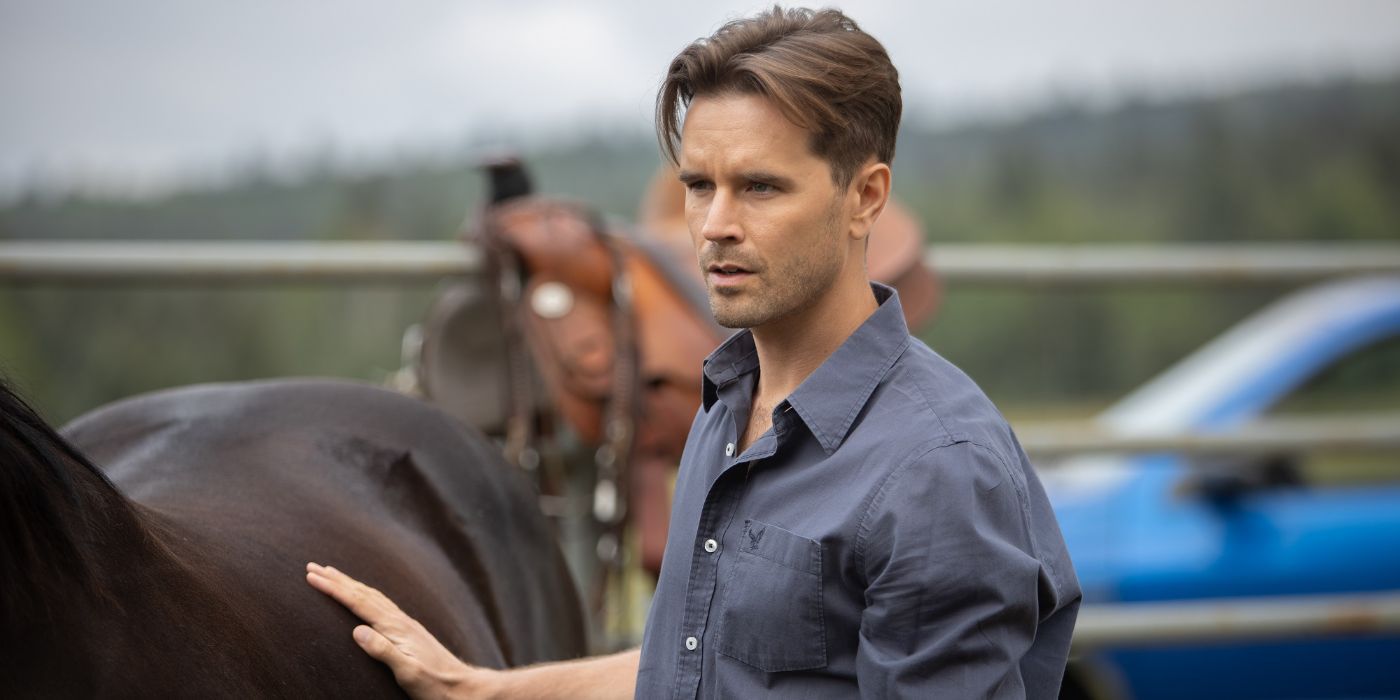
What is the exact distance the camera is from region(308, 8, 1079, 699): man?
1005 mm

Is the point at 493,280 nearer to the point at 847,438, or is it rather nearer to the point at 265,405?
the point at 265,405

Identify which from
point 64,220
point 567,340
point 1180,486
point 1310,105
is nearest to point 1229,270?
point 1180,486

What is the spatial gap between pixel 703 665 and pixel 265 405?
3.22ft

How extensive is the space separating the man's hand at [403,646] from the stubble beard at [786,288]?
0.53 m

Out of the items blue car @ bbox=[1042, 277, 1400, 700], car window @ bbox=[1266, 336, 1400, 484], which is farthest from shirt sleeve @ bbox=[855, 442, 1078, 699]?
car window @ bbox=[1266, 336, 1400, 484]

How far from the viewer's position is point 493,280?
8.94 feet

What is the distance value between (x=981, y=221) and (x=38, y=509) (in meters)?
19.5

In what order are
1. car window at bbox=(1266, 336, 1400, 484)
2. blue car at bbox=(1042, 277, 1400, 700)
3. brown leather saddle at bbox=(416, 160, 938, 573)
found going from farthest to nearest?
car window at bbox=(1266, 336, 1400, 484) < blue car at bbox=(1042, 277, 1400, 700) < brown leather saddle at bbox=(416, 160, 938, 573)

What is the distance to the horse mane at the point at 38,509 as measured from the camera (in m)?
0.98

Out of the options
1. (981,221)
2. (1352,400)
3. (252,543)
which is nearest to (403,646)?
(252,543)

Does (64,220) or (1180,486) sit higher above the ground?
(64,220)

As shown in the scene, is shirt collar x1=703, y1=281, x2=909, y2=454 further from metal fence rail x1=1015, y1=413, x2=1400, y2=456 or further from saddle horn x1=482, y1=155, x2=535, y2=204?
metal fence rail x1=1015, y1=413, x2=1400, y2=456

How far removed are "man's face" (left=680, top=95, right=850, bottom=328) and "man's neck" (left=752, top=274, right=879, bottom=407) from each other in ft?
0.08

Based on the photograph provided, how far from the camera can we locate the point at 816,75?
1.11 m
